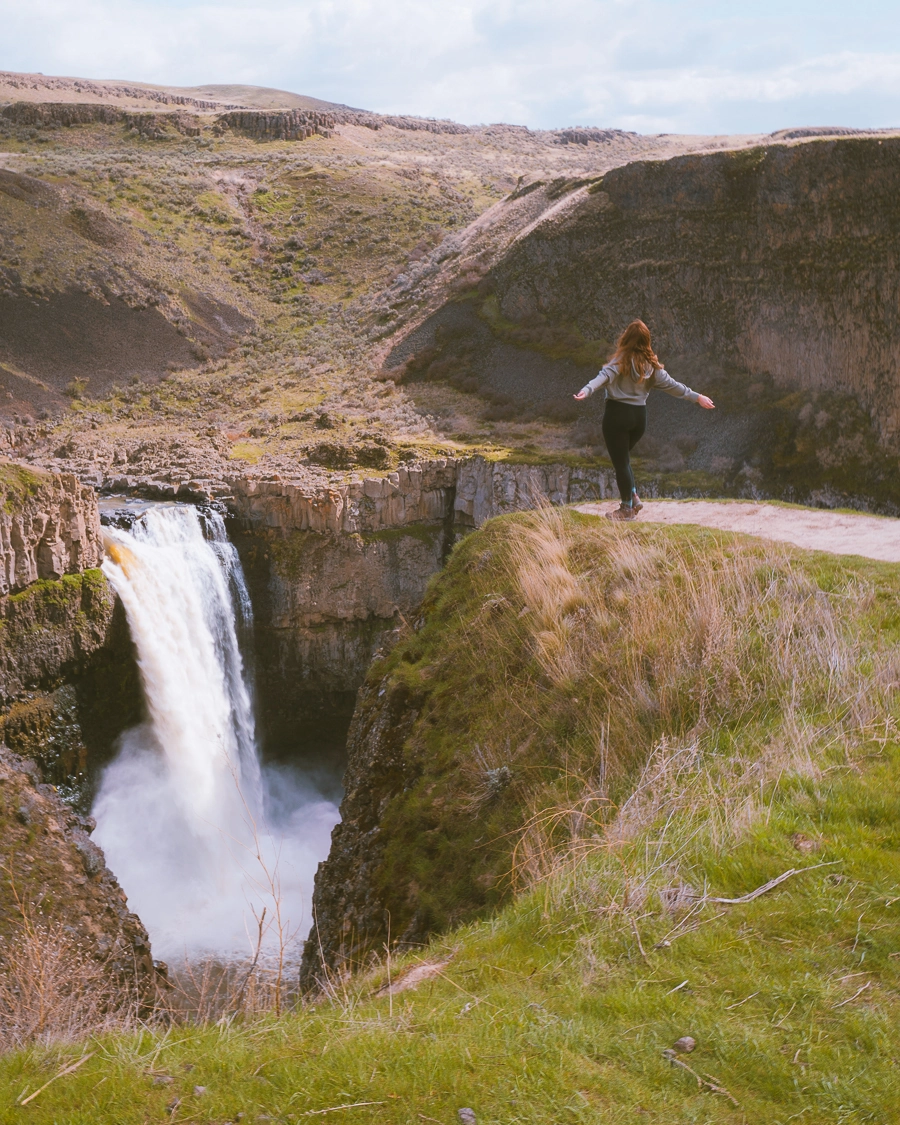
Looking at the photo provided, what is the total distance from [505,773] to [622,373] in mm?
4377

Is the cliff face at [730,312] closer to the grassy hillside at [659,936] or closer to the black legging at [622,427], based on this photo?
the black legging at [622,427]

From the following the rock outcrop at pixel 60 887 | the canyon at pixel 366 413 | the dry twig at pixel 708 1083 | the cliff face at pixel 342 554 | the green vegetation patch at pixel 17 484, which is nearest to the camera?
the dry twig at pixel 708 1083

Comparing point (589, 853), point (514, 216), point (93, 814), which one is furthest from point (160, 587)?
point (514, 216)

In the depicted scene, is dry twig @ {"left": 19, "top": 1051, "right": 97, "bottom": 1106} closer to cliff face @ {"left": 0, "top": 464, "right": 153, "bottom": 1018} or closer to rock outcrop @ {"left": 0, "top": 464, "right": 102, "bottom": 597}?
cliff face @ {"left": 0, "top": 464, "right": 153, "bottom": 1018}

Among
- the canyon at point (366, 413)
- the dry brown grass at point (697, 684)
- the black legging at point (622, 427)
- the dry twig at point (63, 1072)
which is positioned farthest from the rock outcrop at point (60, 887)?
the black legging at point (622, 427)

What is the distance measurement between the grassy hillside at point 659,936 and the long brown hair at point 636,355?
2.73 m

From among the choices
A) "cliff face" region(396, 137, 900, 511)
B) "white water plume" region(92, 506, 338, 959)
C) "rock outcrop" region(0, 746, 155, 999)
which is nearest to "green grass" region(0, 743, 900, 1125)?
"rock outcrop" region(0, 746, 155, 999)

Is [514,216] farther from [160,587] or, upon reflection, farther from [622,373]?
[622,373]

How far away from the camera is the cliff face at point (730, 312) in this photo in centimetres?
2367

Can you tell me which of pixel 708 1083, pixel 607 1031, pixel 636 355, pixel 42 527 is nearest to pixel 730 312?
pixel 636 355

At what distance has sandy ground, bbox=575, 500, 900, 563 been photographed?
335 inches

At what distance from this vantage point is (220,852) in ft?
57.9

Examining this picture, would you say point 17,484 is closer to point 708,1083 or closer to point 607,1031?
point 607,1031

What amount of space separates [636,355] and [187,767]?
1310 cm
